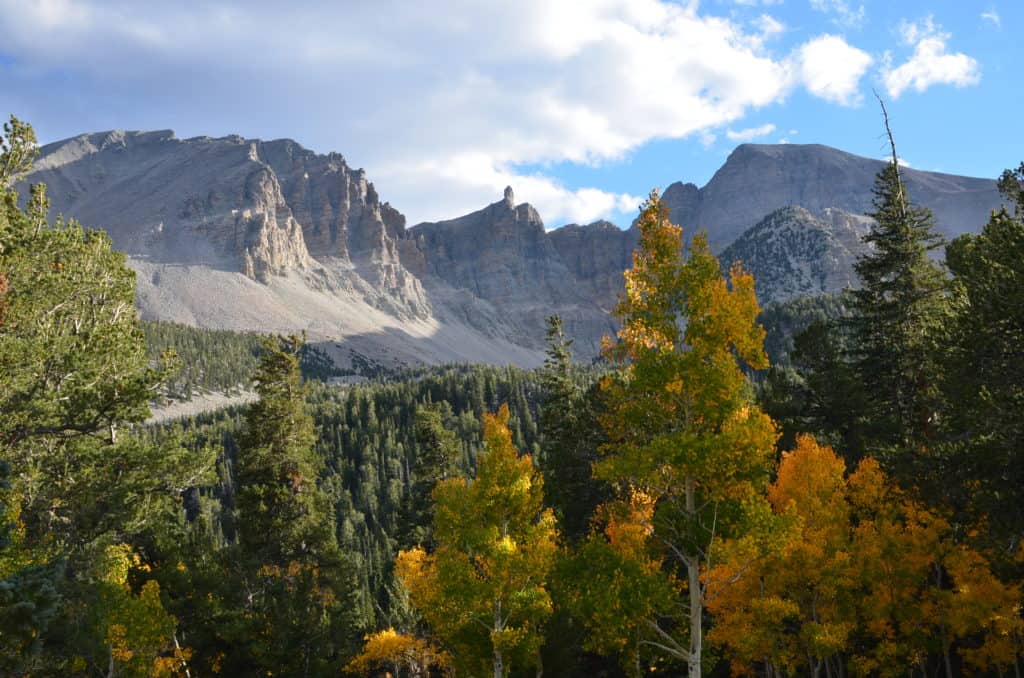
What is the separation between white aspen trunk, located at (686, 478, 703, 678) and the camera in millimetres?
10570

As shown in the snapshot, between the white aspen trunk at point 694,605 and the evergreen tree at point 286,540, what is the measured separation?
690 inches

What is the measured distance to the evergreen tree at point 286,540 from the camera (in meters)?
23.1

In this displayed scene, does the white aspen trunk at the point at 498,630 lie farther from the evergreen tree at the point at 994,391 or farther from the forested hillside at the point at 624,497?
the evergreen tree at the point at 994,391

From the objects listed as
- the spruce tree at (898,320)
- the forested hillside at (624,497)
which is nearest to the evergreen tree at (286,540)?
the forested hillside at (624,497)

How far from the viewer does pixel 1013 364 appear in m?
13.5

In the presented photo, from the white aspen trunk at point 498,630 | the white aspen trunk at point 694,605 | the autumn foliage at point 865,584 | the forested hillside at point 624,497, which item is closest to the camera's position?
the white aspen trunk at point 694,605

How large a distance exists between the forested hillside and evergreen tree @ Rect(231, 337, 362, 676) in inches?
4.7

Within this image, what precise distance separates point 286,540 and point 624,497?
623 inches

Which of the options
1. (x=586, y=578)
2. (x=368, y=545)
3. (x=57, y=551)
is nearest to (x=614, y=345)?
(x=586, y=578)

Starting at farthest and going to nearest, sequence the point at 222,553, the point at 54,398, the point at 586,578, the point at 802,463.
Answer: the point at 222,553
the point at 802,463
the point at 54,398
the point at 586,578

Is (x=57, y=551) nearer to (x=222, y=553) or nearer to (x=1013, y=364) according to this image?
(x=222, y=553)

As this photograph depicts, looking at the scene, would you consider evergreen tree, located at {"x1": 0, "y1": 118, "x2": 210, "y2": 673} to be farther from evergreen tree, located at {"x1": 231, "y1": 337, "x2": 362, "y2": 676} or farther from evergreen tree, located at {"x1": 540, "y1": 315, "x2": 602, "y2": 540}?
evergreen tree, located at {"x1": 540, "y1": 315, "x2": 602, "y2": 540}

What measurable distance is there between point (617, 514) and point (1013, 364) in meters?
9.70

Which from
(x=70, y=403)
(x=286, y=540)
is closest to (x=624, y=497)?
(x=286, y=540)
